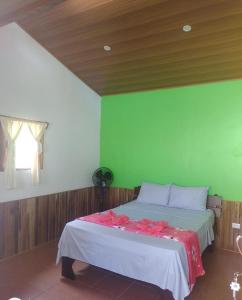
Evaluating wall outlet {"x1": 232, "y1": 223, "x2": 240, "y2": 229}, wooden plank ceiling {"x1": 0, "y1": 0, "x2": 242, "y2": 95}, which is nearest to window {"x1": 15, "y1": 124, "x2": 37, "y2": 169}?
wooden plank ceiling {"x1": 0, "y1": 0, "x2": 242, "y2": 95}

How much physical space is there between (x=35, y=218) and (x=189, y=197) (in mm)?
2458

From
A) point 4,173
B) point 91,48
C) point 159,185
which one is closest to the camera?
point 4,173

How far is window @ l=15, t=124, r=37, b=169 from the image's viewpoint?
12.1 ft

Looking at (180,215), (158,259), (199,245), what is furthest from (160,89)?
(158,259)

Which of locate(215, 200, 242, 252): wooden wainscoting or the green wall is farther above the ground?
the green wall

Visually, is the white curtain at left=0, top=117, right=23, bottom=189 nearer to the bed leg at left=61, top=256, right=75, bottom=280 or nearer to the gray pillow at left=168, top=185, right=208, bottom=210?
the bed leg at left=61, top=256, right=75, bottom=280

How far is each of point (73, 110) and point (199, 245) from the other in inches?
122

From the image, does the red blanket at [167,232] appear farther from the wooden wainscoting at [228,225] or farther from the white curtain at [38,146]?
the wooden wainscoting at [228,225]

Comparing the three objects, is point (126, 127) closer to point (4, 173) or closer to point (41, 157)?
point (41, 157)

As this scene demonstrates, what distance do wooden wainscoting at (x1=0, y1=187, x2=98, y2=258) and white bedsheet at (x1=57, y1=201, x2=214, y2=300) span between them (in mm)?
974

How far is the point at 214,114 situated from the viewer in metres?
4.12

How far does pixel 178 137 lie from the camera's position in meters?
4.44

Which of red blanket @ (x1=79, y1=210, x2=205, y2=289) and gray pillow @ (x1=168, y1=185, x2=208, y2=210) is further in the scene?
gray pillow @ (x1=168, y1=185, x2=208, y2=210)

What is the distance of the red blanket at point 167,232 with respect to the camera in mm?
2570
